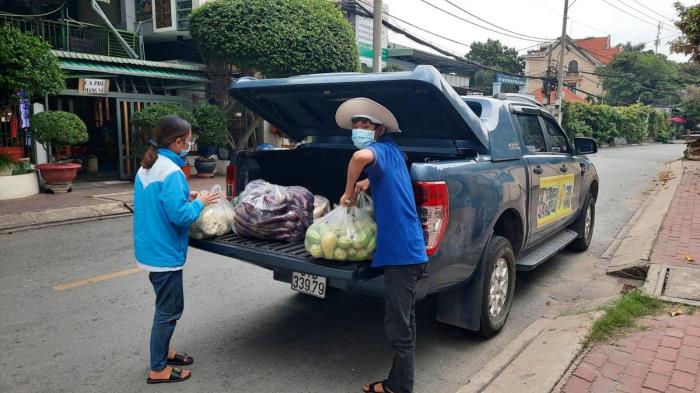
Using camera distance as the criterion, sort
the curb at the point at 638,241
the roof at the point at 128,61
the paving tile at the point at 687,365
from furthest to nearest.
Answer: the roof at the point at 128,61 < the curb at the point at 638,241 < the paving tile at the point at 687,365

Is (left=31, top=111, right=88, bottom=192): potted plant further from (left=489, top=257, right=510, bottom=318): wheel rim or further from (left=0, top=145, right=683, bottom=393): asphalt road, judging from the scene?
(left=489, top=257, right=510, bottom=318): wheel rim

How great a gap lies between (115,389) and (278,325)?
1.35m

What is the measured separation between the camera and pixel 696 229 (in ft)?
23.5

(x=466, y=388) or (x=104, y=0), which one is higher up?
(x=104, y=0)

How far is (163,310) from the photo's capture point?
3266 millimetres

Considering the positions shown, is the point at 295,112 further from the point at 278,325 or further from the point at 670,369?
the point at 670,369

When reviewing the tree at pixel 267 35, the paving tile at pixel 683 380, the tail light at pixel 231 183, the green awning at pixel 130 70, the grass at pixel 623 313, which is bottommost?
the paving tile at pixel 683 380

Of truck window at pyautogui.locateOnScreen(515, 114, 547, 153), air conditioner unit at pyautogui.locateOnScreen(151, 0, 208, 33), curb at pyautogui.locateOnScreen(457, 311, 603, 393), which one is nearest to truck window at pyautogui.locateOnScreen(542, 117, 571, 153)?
truck window at pyautogui.locateOnScreen(515, 114, 547, 153)

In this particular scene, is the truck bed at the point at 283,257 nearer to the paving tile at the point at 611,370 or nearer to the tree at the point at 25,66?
the paving tile at the point at 611,370

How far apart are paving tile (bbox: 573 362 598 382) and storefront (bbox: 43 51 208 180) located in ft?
41.2

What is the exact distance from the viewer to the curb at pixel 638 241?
5527 millimetres

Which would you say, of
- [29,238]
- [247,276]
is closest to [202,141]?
[29,238]

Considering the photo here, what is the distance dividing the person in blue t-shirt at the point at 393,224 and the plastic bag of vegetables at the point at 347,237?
10cm

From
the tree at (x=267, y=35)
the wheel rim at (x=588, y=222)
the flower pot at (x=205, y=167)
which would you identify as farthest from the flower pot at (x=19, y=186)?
the wheel rim at (x=588, y=222)
